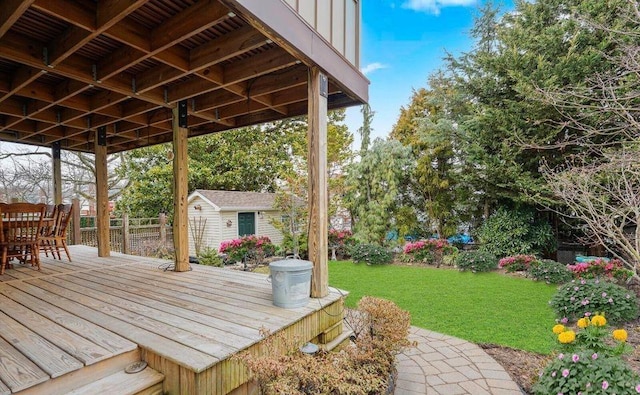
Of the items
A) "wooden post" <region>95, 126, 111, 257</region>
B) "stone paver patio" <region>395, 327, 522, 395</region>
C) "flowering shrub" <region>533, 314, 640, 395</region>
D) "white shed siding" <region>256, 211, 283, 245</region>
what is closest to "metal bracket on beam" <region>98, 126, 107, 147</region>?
"wooden post" <region>95, 126, 111, 257</region>

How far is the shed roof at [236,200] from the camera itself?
1195cm

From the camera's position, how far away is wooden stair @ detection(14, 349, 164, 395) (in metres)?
1.72

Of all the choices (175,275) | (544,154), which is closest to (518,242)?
(544,154)

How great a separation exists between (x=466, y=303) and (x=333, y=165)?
8259mm

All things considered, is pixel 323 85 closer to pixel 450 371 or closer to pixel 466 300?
pixel 450 371

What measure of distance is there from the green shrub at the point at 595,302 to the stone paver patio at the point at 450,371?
1577 mm

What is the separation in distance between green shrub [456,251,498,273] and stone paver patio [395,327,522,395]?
4086mm

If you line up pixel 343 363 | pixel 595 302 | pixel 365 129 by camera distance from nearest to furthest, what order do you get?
pixel 343 363 → pixel 595 302 → pixel 365 129

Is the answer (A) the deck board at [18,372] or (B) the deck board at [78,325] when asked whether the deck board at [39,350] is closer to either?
(A) the deck board at [18,372]

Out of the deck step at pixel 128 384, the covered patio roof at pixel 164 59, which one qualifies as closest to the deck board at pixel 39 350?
the deck step at pixel 128 384

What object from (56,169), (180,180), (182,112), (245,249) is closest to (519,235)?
(245,249)

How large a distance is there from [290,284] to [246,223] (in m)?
10.4

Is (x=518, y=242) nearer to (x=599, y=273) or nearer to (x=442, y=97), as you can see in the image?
(x=599, y=273)

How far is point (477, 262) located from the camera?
7.15 meters
